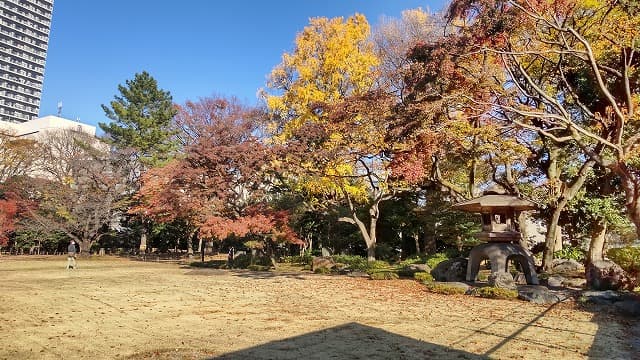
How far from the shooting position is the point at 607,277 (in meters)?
12.0

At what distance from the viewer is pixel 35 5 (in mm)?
108375

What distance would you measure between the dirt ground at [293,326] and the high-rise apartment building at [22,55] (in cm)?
11167

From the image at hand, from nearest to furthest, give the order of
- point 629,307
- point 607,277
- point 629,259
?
point 629,307, point 607,277, point 629,259

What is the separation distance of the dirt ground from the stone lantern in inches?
95.5

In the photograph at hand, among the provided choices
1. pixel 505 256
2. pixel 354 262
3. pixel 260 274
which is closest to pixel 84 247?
pixel 260 274

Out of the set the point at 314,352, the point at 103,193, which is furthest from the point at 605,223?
the point at 103,193

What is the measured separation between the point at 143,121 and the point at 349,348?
3573 centimetres

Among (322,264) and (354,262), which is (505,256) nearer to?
(322,264)

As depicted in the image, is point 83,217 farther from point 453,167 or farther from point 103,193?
point 453,167

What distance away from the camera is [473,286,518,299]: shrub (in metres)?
11.3

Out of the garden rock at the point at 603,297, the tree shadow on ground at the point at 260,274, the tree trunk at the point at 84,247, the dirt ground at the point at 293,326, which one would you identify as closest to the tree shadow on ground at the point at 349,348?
the dirt ground at the point at 293,326

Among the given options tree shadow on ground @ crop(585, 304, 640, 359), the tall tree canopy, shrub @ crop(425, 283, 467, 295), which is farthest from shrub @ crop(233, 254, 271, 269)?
tree shadow on ground @ crop(585, 304, 640, 359)

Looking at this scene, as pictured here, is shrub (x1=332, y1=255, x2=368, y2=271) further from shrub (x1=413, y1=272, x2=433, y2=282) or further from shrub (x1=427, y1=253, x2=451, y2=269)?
shrub (x1=413, y1=272, x2=433, y2=282)

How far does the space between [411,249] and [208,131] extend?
16590mm
